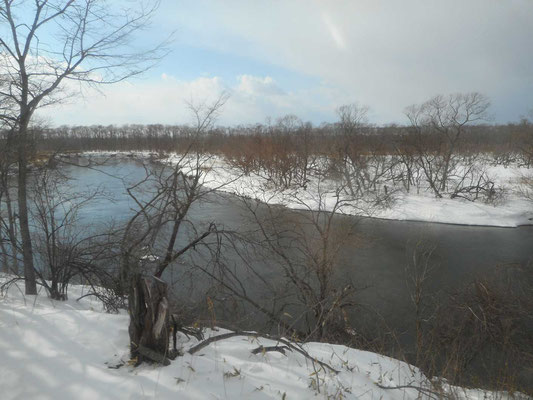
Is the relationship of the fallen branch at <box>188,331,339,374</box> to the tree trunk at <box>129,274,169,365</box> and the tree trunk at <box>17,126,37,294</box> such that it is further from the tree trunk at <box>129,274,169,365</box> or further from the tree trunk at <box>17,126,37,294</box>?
the tree trunk at <box>17,126,37,294</box>

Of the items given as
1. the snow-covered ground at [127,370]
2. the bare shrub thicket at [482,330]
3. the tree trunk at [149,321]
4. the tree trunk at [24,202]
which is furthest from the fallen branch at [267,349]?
the tree trunk at [24,202]

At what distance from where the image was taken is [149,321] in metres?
2.81

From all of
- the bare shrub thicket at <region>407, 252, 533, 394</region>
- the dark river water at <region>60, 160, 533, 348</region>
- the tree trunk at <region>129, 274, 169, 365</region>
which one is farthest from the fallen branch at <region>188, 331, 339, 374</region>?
the bare shrub thicket at <region>407, 252, 533, 394</region>

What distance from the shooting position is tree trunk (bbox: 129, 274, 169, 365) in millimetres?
2762

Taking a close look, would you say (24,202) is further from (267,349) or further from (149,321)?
(267,349)

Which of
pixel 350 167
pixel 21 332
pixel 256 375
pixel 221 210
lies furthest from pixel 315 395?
pixel 350 167

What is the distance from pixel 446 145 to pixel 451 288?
21183 millimetres

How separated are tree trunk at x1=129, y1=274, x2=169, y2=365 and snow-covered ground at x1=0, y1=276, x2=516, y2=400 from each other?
0.13m

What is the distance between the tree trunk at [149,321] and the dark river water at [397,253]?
4.52 m

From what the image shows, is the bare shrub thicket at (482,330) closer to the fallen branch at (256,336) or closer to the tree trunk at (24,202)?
the fallen branch at (256,336)

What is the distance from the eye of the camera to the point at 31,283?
20.5ft

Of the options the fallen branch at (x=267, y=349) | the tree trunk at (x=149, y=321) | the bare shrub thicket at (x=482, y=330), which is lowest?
the bare shrub thicket at (x=482, y=330)

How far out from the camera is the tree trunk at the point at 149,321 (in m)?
2.76

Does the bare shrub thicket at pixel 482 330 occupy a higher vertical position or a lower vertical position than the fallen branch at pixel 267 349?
lower
